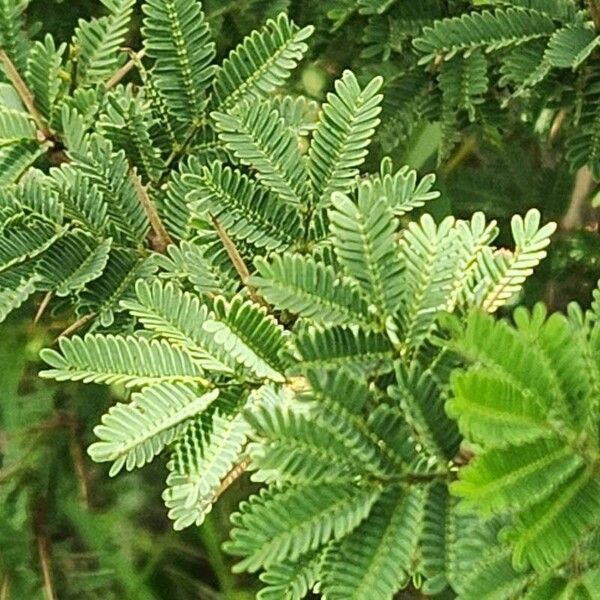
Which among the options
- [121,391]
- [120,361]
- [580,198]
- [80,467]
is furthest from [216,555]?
[120,361]

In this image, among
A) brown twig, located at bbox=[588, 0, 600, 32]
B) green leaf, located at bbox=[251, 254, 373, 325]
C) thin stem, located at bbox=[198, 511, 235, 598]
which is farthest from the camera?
thin stem, located at bbox=[198, 511, 235, 598]

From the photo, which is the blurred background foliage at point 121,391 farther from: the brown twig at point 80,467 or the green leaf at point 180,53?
the green leaf at point 180,53

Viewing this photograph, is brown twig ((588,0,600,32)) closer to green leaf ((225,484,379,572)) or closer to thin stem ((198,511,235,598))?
green leaf ((225,484,379,572))

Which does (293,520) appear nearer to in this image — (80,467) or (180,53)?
(180,53)

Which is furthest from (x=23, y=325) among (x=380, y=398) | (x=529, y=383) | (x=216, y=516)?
(x=529, y=383)

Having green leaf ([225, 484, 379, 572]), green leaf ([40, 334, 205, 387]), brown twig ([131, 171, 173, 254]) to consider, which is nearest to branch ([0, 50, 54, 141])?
brown twig ([131, 171, 173, 254])

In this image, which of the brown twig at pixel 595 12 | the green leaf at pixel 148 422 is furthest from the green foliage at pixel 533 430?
the brown twig at pixel 595 12
